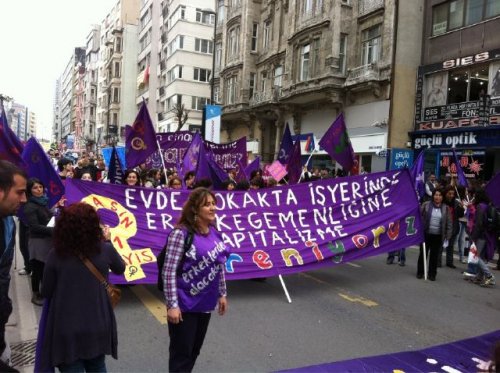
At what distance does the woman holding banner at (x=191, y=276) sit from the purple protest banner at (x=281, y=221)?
8.83ft

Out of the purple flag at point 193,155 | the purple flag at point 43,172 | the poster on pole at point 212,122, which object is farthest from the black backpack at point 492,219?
the poster on pole at point 212,122

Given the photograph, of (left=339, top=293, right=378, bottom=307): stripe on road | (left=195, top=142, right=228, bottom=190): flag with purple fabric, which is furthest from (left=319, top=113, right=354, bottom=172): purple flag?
(left=339, top=293, right=378, bottom=307): stripe on road

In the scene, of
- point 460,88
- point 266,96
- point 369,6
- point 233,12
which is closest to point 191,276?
point 460,88

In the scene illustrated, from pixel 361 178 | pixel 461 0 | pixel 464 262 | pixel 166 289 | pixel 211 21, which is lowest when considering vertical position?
pixel 464 262

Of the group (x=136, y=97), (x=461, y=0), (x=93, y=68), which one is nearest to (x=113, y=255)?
(x=461, y=0)

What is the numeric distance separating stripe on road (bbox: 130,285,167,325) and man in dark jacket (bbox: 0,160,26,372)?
8.36ft

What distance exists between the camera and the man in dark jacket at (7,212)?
8.80 feet

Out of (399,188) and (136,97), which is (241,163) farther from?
(136,97)

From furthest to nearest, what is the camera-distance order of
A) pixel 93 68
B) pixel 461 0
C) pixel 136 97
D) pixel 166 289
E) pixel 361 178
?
pixel 93 68
pixel 136 97
pixel 461 0
pixel 361 178
pixel 166 289

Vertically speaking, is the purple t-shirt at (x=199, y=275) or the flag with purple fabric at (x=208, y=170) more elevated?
the flag with purple fabric at (x=208, y=170)

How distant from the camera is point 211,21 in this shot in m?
49.5

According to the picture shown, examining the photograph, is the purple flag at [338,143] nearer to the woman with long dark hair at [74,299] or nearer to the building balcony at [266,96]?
the woman with long dark hair at [74,299]

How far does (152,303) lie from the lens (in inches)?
253

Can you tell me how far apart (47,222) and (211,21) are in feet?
153
